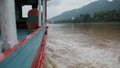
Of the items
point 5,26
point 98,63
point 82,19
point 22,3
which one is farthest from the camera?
point 82,19

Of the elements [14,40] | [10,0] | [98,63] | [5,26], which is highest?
[10,0]

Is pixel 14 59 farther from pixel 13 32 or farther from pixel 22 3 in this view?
pixel 22 3

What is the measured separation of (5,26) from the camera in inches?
83.6

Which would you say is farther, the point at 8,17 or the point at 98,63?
the point at 98,63

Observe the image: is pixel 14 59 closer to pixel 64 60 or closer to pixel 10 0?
pixel 10 0

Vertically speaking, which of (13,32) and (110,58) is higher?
(13,32)

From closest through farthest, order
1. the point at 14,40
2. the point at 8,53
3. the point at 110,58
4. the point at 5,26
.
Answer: the point at 8,53 < the point at 5,26 < the point at 14,40 < the point at 110,58

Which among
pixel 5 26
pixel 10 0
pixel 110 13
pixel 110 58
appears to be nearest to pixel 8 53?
pixel 5 26

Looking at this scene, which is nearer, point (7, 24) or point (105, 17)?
point (7, 24)

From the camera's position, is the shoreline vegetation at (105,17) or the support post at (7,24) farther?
the shoreline vegetation at (105,17)

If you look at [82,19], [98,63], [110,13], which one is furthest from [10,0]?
[82,19]

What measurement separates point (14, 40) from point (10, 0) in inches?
17.8

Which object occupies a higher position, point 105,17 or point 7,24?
point 7,24

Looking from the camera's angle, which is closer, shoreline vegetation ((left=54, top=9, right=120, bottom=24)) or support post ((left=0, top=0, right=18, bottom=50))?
support post ((left=0, top=0, right=18, bottom=50))
